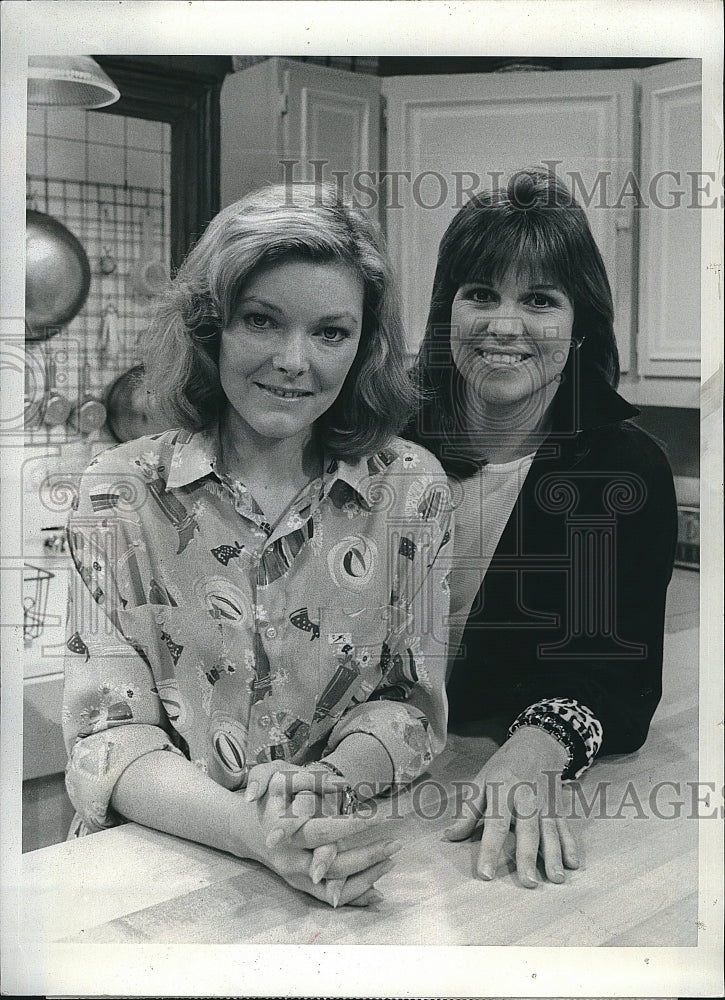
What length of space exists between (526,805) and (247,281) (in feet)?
2.02

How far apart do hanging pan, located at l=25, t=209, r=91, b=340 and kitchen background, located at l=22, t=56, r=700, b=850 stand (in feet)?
0.03

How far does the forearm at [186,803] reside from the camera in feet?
3.76

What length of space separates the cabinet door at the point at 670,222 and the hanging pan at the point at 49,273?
0.58 meters

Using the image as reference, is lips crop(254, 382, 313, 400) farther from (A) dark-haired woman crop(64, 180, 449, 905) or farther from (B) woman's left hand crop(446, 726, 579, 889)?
(B) woman's left hand crop(446, 726, 579, 889)

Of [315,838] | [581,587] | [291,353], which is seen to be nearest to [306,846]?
[315,838]

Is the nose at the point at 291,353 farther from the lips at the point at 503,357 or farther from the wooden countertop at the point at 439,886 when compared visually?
the wooden countertop at the point at 439,886

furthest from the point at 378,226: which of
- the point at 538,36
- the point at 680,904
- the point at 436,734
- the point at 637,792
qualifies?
the point at 680,904

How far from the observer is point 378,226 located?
1.14 meters

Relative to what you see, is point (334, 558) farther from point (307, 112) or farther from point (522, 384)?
point (307, 112)

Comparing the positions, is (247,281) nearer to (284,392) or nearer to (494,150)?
(284,392)

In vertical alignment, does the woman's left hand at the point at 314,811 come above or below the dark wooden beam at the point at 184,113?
below

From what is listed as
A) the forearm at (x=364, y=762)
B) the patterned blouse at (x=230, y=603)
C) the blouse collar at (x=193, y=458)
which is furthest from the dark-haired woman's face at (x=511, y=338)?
the forearm at (x=364, y=762)

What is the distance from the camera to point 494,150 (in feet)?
3.77

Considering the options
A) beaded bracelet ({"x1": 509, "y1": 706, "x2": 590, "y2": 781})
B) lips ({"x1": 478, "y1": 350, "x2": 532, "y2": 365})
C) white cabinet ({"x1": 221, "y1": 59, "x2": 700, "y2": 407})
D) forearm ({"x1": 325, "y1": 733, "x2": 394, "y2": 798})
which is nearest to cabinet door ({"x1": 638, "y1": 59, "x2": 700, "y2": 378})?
white cabinet ({"x1": 221, "y1": 59, "x2": 700, "y2": 407})
